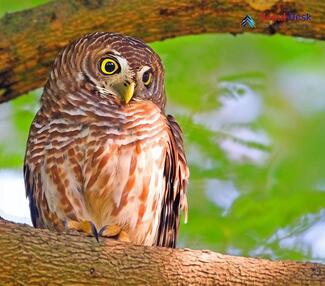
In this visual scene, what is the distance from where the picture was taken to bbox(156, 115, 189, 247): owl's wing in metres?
4.97

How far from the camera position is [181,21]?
5258 mm

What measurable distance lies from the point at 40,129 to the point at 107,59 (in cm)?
50

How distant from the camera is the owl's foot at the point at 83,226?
4470 millimetres

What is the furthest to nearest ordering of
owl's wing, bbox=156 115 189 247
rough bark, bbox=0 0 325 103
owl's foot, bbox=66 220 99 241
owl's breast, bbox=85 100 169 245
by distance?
rough bark, bbox=0 0 325 103 → owl's wing, bbox=156 115 189 247 → owl's breast, bbox=85 100 169 245 → owl's foot, bbox=66 220 99 241

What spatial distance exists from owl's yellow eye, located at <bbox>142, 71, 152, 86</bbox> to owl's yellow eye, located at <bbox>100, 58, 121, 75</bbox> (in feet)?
0.43

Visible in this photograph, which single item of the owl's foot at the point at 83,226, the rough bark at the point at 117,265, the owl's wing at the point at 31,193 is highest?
the owl's wing at the point at 31,193

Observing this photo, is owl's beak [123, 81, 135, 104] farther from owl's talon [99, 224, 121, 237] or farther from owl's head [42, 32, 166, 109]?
owl's talon [99, 224, 121, 237]

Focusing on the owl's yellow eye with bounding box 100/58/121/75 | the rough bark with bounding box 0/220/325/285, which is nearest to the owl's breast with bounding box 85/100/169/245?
the owl's yellow eye with bounding box 100/58/121/75

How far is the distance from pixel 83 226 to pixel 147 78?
2.93 ft

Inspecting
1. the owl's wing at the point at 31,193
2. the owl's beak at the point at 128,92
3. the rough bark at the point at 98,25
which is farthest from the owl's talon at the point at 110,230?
the rough bark at the point at 98,25

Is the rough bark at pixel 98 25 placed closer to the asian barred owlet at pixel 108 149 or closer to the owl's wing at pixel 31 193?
the asian barred owlet at pixel 108 149

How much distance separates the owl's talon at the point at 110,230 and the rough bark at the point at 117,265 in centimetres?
65

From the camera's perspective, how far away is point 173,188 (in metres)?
5.04

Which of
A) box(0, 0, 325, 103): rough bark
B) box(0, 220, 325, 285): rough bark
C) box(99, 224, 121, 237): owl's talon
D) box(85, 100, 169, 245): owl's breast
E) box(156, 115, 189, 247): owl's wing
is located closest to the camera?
box(0, 220, 325, 285): rough bark
